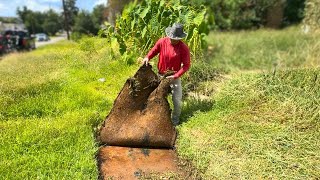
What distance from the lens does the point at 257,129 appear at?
186 inches

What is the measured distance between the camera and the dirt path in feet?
13.8

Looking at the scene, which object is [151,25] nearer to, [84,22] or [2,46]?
[2,46]

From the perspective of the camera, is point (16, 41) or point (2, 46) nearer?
point (2, 46)

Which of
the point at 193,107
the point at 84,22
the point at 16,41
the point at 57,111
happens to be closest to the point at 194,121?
the point at 193,107

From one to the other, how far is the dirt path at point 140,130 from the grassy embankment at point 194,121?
207 millimetres

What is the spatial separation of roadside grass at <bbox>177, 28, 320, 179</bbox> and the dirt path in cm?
25

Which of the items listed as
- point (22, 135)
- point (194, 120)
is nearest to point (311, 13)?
point (194, 120)

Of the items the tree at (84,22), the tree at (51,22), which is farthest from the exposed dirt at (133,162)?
the tree at (51,22)

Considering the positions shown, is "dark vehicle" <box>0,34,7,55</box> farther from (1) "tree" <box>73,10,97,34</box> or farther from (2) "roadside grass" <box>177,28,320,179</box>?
(1) "tree" <box>73,10,97,34</box>

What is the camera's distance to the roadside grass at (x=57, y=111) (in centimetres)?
380

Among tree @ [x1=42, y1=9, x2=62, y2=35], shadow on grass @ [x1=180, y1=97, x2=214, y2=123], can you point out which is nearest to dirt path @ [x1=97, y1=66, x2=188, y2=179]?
shadow on grass @ [x1=180, y1=97, x2=214, y2=123]

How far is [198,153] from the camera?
13.9 ft

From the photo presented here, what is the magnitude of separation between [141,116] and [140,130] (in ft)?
0.75

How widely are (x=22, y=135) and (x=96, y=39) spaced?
15.5 feet
